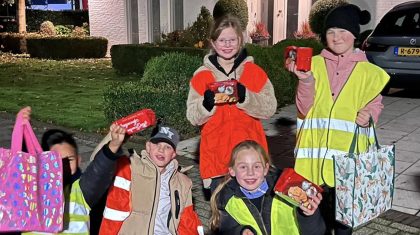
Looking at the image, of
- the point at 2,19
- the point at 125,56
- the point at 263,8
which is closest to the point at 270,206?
the point at 125,56

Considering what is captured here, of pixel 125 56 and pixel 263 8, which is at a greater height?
pixel 263 8

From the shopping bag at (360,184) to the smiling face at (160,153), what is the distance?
1.11 m

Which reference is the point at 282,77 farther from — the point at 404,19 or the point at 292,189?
the point at 292,189

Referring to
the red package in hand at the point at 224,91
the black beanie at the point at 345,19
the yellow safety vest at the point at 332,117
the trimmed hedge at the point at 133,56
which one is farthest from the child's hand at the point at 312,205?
the trimmed hedge at the point at 133,56

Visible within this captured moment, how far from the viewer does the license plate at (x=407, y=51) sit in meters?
9.63

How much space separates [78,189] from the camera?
9.72 feet

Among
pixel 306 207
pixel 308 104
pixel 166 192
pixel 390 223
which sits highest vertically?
pixel 308 104

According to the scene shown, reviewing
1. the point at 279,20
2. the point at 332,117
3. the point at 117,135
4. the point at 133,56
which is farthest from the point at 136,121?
the point at 279,20

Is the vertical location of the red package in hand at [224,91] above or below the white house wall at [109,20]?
below

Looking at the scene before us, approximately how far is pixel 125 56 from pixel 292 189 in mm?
13052

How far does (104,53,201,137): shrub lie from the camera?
7.47m

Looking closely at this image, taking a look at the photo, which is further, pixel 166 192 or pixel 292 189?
pixel 166 192

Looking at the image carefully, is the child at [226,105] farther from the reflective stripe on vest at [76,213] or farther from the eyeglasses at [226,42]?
the reflective stripe on vest at [76,213]

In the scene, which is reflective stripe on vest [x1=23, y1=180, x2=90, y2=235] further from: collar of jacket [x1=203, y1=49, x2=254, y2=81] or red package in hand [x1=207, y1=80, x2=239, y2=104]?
collar of jacket [x1=203, y1=49, x2=254, y2=81]
